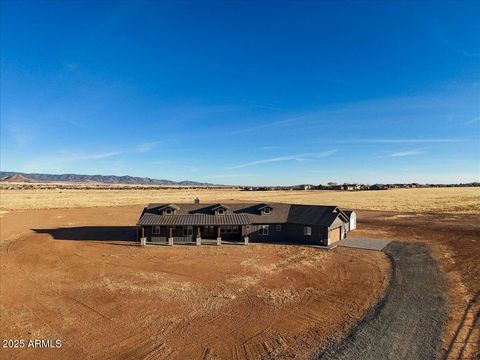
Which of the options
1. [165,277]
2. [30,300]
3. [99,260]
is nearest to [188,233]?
[99,260]

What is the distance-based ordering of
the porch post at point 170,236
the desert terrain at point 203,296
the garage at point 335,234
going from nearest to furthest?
the desert terrain at point 203,296 → the garage at point 335,234 → the porch post at point 170,236

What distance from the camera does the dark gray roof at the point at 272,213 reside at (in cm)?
3934

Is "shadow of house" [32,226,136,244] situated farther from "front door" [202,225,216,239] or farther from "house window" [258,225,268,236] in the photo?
"house window" [258,225,268,236]

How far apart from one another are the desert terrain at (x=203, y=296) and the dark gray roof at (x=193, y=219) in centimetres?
320

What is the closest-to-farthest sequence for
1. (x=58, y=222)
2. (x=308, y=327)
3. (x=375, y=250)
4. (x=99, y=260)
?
(x=308, y=327), (x=99, y=260), (x=375, y=250), (x=58, y=222)

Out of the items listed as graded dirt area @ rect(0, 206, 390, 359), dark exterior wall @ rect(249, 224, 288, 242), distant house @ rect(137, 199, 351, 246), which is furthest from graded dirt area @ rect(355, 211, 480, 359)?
dark exterior wall @ rect(249, 224, 288, 242)

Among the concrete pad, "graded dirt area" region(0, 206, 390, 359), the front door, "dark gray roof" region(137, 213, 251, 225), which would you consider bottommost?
"graded dirt area" region(0, 206, 390, 359)

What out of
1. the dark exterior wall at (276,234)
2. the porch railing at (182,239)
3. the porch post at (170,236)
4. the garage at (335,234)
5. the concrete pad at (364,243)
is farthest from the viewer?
the porch railing at (182,239)

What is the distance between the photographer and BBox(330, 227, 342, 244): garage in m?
38.2

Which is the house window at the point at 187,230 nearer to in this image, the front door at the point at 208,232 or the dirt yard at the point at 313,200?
the front door at the point at 208,232

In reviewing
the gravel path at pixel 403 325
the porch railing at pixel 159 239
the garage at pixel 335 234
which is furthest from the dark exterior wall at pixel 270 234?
the gravel path at pixel 403 325

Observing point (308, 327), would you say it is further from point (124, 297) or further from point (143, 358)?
point (124, 297)

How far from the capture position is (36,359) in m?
14.6

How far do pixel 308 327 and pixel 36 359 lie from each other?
13490 millimetres
